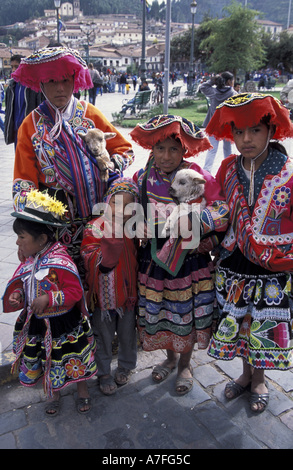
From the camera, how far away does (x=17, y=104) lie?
4.82 m

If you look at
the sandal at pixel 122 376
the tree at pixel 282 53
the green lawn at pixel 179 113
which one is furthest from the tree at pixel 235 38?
the sandal at pixel 122 376

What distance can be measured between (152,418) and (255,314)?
889 mm

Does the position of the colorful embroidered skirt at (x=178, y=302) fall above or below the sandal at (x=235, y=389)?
above

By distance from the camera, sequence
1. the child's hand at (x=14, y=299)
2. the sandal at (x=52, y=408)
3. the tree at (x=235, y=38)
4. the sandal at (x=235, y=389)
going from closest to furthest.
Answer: the child's hand at (x=14, y=299) < the sandal at (x=52, y=408) < the sandal at (x=235, y=389) < the tree at (x=235, y=38)

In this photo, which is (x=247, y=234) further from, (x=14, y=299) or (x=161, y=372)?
(x=14, y=299)

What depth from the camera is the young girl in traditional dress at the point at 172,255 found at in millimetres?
2156

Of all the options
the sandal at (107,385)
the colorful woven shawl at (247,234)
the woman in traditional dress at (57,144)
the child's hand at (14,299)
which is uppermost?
the woman in traditional dress at (57,144)

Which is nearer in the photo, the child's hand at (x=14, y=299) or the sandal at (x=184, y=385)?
the child's hand at (x=14, y=299)

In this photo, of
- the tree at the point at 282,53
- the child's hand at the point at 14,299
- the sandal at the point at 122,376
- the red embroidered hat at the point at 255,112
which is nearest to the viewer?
the red embroidered hat at the point at 255,112

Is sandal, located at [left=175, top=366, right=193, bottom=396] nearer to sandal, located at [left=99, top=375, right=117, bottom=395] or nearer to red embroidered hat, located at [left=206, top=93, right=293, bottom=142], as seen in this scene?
sandal, located at [left=99, top=375, right=117, bottom=395]

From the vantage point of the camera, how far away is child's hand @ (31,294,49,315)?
2.10m

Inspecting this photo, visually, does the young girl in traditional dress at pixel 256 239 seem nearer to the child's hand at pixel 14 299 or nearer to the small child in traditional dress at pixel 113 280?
the small child in traditional dress at pixel 113 280

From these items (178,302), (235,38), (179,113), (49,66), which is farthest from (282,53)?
(178,302)
